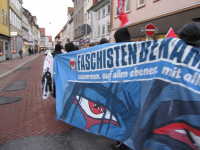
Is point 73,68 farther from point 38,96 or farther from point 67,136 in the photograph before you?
point 38,96

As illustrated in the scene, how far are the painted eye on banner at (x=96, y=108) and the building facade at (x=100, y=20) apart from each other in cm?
2102

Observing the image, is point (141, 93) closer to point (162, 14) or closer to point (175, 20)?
point (175, 20)

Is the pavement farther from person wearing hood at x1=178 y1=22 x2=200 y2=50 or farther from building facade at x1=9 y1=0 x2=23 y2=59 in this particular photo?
building facade at x1=9 y1=0 x2=23 y2=59

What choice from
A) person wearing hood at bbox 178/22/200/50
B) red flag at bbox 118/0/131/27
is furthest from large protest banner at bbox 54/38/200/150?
red flag at bbox 118/0/131/27

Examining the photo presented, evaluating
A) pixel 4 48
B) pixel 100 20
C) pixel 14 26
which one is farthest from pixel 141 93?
pixel 14 26

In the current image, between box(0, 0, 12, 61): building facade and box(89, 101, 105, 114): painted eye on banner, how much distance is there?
21.8 m

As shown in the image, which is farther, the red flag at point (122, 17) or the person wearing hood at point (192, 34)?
the red flag at point (122, 17)

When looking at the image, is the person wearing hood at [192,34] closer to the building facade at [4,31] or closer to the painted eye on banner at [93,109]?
the painted eye on banner at [93,109]

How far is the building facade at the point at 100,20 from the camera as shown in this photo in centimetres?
2385

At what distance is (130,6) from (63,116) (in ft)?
48.1

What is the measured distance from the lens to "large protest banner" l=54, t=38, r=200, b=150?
172 cm

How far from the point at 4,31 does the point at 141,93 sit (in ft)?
82.6

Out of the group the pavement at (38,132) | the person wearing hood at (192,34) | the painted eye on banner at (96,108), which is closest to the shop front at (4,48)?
the pavement at (38,132)

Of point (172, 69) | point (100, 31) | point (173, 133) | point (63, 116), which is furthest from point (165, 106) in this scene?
point (100, 31)
